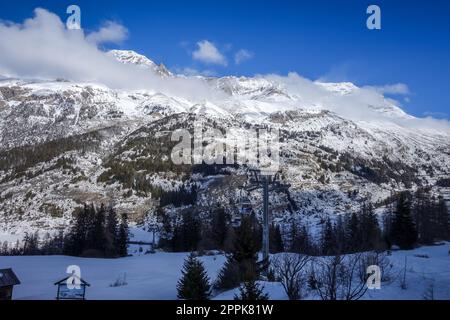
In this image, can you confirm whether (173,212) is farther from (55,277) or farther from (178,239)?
(55,277)

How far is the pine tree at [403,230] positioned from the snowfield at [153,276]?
235 inches

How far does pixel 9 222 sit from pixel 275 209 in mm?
112882

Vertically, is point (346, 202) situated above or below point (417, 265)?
above

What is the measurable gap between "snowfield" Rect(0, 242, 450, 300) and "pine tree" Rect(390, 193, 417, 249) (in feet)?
19.6

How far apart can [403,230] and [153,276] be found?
31.5 m

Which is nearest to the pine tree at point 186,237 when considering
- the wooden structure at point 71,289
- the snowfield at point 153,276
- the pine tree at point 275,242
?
the pine tree at point 275,242

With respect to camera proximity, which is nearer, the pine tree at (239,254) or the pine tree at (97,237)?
the pine tree at (239,254)

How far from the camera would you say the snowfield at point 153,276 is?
925 inches

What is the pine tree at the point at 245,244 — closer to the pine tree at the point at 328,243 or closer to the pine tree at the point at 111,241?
the pine tree at the point at 328,243

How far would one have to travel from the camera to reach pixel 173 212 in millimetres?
179500

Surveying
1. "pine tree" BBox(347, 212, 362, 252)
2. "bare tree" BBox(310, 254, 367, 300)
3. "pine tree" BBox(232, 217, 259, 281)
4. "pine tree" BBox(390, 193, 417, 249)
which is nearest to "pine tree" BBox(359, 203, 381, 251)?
"pine tree" BBox(347, 212, 362, 252)

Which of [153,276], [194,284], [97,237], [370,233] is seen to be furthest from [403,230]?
[97,237]

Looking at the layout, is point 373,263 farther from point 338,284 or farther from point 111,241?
point 111,241
